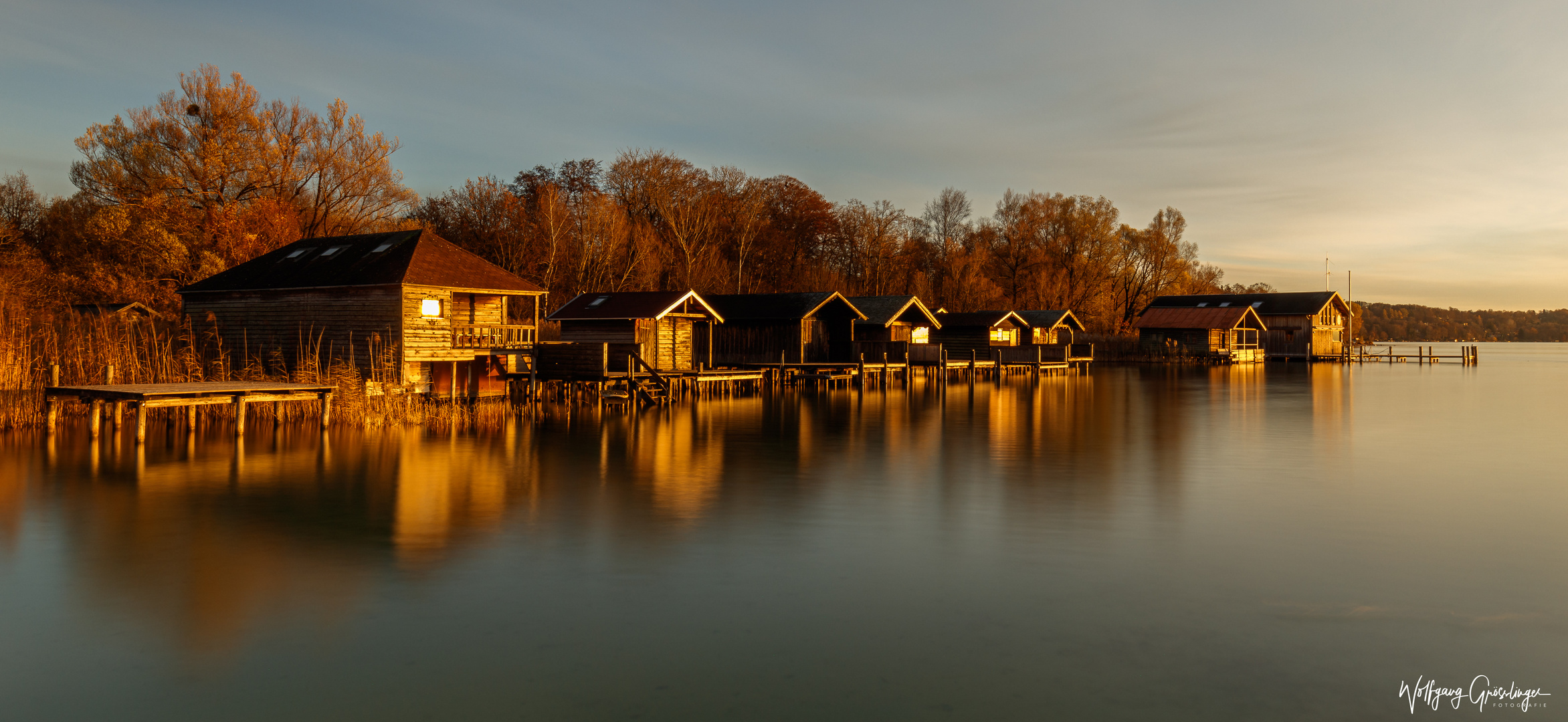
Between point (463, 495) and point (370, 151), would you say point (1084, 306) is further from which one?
point (463, 495)

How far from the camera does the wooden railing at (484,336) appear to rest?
2930 cm

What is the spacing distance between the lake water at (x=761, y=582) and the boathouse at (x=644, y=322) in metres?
17.4

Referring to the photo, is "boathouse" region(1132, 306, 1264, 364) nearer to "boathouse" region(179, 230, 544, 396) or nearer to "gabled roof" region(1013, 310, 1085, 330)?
"gabled roof" region(1013, 310, 1085, 330)

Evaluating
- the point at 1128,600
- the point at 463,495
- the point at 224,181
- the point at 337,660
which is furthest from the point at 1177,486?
the point at 224,181

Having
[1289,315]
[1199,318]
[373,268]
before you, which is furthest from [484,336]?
[1289,315]

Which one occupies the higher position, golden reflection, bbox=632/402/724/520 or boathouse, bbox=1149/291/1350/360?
boathouse, bbox=1149/291/1350/360

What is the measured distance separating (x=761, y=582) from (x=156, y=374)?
21995 mm

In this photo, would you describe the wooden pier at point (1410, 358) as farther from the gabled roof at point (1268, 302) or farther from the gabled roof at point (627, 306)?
the gabled roof at point (627, 306)

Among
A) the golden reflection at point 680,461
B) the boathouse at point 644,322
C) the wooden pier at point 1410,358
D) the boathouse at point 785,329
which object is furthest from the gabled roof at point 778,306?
the wooden pier at point 1410,358

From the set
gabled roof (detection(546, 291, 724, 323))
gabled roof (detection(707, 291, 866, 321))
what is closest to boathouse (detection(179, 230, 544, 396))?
gabled roof (detection(546, 291, 724, 323))

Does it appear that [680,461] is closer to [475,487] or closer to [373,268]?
[475,487]

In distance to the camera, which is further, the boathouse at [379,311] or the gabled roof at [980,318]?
the gabled roof at [980,318]

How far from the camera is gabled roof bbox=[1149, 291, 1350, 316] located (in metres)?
77.6

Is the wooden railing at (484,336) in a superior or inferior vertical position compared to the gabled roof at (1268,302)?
inferior
